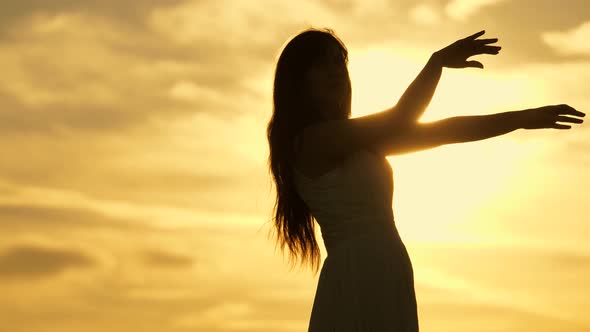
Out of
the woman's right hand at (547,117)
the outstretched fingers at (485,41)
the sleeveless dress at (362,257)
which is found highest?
the outstretched fingers at (485,41)

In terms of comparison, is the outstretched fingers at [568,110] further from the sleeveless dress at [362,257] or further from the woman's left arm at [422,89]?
the sleeveless dress at [362,257]

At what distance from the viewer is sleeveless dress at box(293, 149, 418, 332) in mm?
15781

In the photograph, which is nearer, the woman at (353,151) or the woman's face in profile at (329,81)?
the woman at (353,151)

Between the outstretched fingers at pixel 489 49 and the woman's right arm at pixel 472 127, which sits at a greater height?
the outstretched fingers at pixel 489 49

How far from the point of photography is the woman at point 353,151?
51.7 feet

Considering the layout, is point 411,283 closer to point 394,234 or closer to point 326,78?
point 394,234

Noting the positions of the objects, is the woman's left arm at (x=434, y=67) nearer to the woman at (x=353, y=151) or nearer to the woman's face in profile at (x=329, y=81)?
the woman at (x=353, y=151)

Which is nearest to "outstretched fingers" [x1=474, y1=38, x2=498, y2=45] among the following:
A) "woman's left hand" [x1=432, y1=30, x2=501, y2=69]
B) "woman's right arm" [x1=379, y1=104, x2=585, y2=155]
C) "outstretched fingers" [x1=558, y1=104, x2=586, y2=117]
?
"woman's left hand" [x1=432, y1=30, x2=501, y2=69]

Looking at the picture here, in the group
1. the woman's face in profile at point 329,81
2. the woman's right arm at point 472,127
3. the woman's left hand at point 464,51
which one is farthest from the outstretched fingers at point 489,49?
the woman's face in profile at point 329,81

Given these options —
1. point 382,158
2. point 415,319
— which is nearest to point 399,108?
point 382,158

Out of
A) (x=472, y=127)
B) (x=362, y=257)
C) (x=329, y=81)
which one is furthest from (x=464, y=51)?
(x=362, y=257)

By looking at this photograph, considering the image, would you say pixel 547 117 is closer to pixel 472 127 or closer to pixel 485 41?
pixel 472 127

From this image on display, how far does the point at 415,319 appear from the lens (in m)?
15.8

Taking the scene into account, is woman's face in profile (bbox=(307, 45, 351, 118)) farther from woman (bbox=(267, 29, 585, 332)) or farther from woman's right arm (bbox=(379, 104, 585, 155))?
woman's right arm (bbox=(379, 104, 585, 155))
